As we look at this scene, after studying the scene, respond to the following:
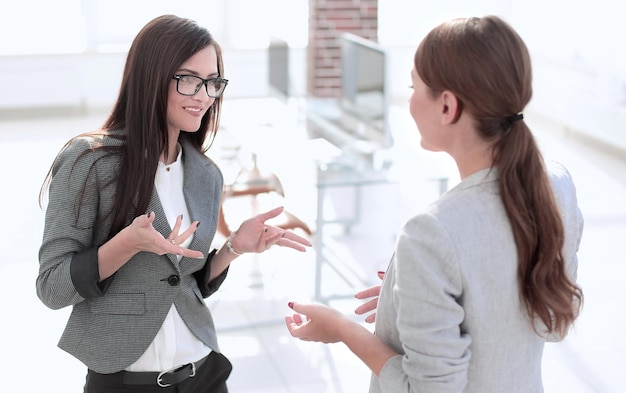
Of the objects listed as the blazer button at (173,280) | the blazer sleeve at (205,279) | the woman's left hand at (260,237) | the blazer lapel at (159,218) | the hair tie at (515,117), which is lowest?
the blazer sleeve at (205,279)

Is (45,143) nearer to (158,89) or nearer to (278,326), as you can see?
(278,326)

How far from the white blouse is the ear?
83cm

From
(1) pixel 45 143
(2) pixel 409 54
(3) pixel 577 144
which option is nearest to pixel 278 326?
(1) pixel 45 143

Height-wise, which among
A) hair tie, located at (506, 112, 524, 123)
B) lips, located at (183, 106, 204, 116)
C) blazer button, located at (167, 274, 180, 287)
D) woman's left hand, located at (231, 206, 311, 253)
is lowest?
blazer button, located at (167, 274, 180, 287)

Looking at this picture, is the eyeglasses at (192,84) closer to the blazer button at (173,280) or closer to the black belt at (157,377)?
the blazer button at (173,280)

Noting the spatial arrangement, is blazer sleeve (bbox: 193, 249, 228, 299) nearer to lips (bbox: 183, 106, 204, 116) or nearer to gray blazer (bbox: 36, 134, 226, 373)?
gray blazer (bbox: 36, 134, 226, 373)

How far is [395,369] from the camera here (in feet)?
4.91

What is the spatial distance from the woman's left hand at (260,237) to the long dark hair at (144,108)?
30 cm

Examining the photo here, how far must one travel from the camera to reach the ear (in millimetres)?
1420

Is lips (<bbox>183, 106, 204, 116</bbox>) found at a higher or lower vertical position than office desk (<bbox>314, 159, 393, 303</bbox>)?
higher

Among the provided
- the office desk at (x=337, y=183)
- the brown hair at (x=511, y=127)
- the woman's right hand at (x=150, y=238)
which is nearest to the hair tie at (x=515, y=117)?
the brown hair at (x=511, y=127)

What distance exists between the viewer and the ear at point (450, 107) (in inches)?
55.9

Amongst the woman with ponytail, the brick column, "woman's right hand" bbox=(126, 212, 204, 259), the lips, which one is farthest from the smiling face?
the brick column

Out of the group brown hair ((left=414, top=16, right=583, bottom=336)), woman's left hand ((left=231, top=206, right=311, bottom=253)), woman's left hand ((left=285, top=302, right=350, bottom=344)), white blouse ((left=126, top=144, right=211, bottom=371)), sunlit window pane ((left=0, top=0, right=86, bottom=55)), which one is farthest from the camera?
sunlit window pane ((left=0, top=0, right=86, bottom=55))
